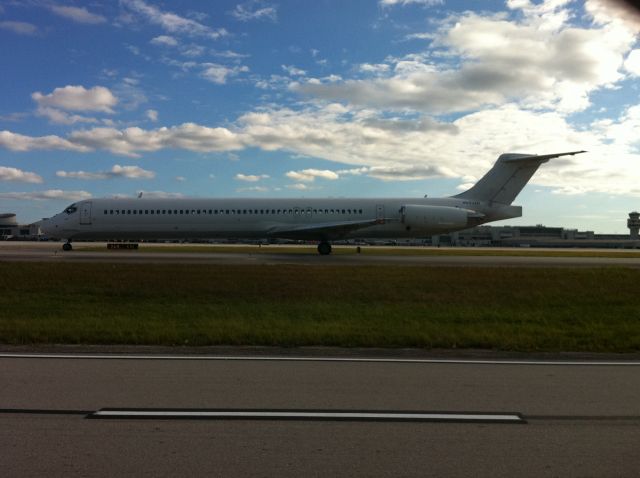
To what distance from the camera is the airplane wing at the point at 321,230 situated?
37166 mm

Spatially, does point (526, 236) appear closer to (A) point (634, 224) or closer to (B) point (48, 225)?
(A) point (634, 224)

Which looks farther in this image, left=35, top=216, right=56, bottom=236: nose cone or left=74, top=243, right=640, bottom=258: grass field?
left=74, top=243, right=640, bottom=258: grass field

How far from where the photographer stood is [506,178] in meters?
38.8

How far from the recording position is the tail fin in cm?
3853

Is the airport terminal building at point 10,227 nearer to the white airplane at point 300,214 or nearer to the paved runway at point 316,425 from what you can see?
the white airplane at point 300,214

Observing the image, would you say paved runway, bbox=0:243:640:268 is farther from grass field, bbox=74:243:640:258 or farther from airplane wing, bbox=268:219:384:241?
grass field, bbox=74:243:640:258

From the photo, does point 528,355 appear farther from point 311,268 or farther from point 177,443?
point 311,268

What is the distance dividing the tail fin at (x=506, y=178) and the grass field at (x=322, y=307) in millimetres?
16125

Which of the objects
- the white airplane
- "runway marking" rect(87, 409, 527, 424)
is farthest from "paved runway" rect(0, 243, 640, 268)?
"runway marking" rect(87, 409, 527, 424)

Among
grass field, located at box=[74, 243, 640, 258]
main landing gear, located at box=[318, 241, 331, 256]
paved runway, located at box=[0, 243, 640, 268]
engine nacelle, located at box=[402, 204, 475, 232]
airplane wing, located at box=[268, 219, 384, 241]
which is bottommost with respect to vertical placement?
paved runway, located at box=[0, 243, 640, 268]

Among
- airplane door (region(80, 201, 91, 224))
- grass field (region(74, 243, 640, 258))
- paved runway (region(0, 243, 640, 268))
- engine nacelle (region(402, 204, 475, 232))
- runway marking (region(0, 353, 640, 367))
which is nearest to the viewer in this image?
runway marking (region(0, 353, 640, 367))

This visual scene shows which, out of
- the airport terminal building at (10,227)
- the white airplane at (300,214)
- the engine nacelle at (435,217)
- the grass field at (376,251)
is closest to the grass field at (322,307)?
the engine nacelle at (435,217)

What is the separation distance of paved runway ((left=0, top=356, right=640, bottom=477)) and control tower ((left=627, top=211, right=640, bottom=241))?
379 feet

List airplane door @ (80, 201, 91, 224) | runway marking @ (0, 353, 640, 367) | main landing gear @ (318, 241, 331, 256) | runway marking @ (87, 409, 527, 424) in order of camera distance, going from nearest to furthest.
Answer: runway marking @ (87, 409, 527, 424), runway marking @ (0, 353, 640, 367), main landing gear @ (318, 241, 331, 256), airplane door @ (80, 201, 91, 224)
